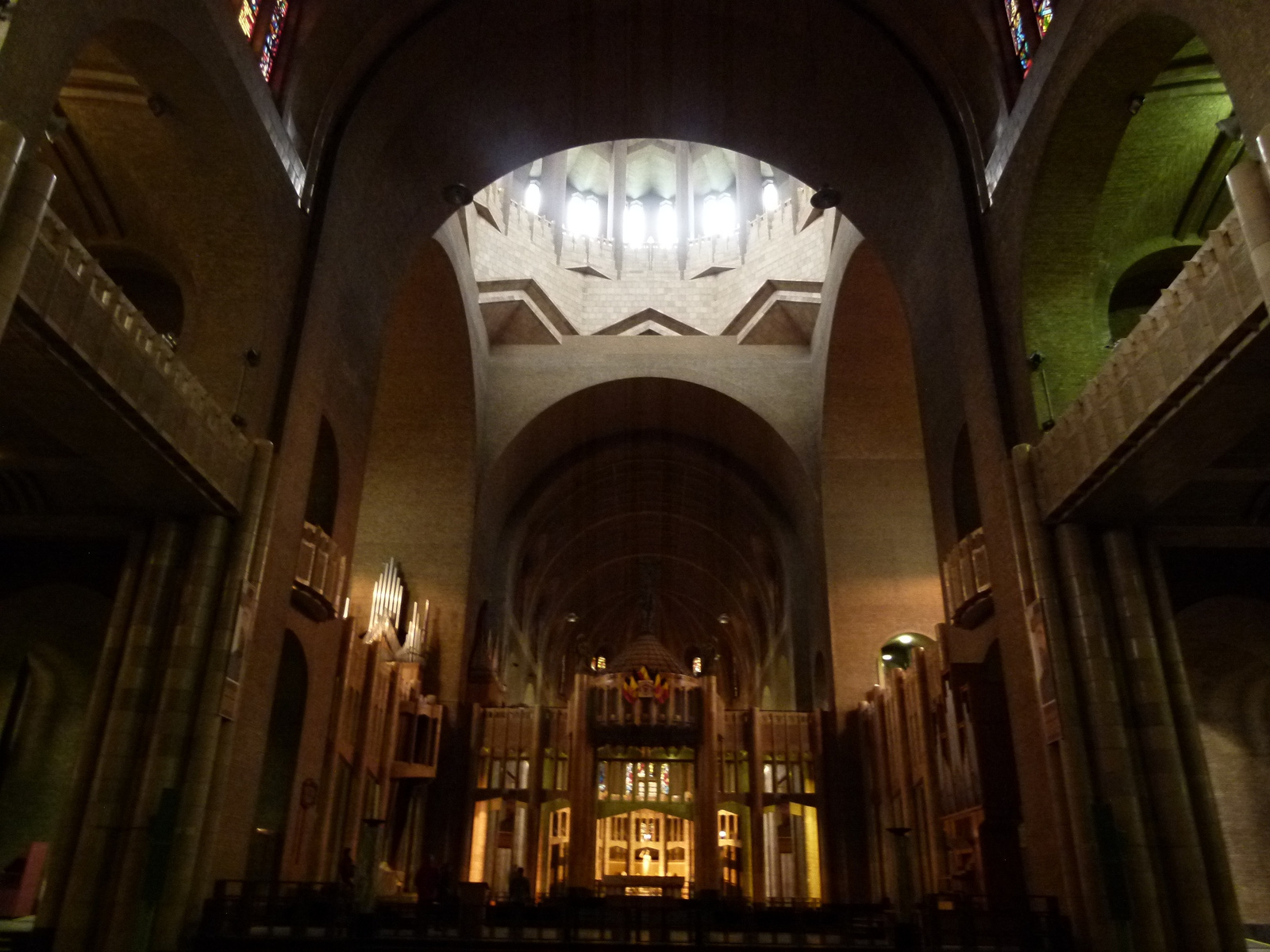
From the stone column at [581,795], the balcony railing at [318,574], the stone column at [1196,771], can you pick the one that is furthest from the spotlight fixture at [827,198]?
the stone column at [581,795]

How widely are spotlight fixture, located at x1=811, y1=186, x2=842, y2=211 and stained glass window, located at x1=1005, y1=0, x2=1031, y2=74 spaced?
4155mm

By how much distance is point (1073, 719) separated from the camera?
349 inches

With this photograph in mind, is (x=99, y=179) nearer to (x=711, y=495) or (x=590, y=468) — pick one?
(x=590, y=468)

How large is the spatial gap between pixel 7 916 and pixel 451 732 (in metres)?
9.63

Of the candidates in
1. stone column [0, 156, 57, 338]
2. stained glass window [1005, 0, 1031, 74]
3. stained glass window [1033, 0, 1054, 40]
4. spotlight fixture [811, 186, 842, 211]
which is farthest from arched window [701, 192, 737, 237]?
stone column [0, 156, 57, 338]

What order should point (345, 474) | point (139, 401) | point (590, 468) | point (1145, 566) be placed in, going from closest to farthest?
point (139, 401)
point (1145, 566)
point (345, 474)
point (590, 468)

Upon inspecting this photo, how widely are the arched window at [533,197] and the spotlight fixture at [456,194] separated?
9.55 metres

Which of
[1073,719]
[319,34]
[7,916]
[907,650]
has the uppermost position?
[319,34]

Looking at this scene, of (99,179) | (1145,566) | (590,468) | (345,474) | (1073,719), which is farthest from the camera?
(590,468)

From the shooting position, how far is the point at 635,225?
26516 mm

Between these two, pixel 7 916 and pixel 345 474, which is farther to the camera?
pixel 345 474

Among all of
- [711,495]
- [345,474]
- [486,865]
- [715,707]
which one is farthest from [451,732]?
[711,495]

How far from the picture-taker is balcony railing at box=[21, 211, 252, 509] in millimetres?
6688

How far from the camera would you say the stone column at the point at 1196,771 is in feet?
26.8
